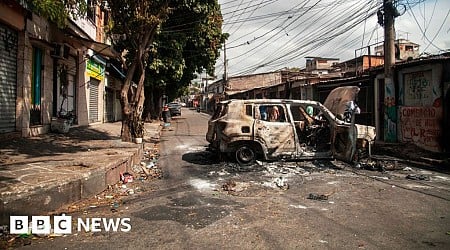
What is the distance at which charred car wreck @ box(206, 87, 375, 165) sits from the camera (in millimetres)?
8797

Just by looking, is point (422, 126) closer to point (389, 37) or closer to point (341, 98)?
point (389, 37)

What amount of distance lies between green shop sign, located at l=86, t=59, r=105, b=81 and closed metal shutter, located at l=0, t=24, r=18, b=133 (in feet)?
22.5

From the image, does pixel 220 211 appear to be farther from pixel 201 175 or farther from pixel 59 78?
pixel 59 78

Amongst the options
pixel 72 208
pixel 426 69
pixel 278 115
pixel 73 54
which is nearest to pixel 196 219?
pixel 72 208

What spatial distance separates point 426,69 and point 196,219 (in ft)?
33.6

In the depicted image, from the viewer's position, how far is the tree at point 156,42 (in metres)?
10.6

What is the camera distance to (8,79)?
9.69 metres

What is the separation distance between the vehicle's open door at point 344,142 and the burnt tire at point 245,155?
6.60 ft

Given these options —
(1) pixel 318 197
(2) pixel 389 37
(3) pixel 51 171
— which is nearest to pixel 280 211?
(1) pixel 318 197

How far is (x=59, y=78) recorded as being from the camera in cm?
1348

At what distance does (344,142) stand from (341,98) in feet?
6.19

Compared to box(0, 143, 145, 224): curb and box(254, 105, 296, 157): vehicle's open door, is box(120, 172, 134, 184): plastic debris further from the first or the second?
box(254, 105, 296, 157): vehicle's open door

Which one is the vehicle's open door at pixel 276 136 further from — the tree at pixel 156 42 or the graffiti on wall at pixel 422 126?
the graffiti on wall at pixel 422 126

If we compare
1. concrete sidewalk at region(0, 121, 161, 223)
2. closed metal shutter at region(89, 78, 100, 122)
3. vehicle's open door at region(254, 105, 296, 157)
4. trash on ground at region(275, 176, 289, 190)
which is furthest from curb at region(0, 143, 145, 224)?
closed metal shutter at region(89, 78, 100, 122)
